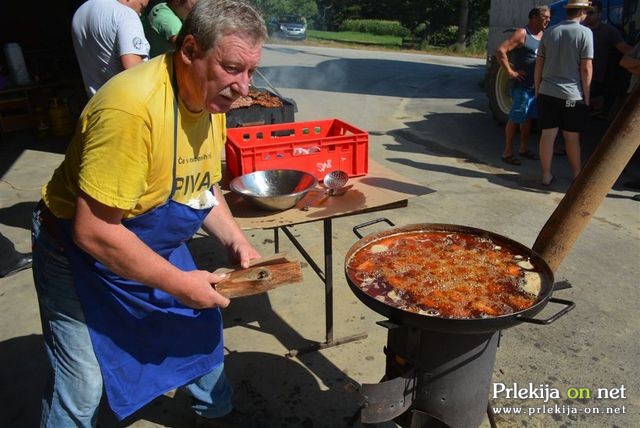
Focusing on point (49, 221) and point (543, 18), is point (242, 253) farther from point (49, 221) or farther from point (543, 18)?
point (543, 18)

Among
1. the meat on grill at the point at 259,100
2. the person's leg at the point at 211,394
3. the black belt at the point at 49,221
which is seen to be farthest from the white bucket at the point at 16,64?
the person's leg at the point at 211,394

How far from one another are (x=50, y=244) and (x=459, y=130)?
7.80m

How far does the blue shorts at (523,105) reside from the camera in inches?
248

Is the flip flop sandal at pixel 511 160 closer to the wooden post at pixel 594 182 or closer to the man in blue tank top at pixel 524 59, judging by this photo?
the man in blue tank top at pixel 524 59

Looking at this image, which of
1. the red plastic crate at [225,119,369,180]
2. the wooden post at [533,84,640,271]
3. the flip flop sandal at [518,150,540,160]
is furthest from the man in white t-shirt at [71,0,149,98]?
the flip flop sandal at [518,150,540,160]

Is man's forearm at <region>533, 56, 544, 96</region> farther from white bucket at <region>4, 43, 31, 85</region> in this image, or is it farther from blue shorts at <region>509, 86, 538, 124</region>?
white bucket at <region>4, 43, 31, 85</region>

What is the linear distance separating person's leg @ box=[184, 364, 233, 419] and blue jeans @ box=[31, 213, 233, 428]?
0.49m

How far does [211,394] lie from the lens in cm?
235

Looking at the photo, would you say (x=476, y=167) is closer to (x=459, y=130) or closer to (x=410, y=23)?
(x=459, y=130)

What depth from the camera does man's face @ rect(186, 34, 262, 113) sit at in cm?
151

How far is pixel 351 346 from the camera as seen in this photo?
317 centimetres

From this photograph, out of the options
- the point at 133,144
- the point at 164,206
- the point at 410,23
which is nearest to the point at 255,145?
the point at 164,206

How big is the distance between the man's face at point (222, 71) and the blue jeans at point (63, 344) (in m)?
0.81

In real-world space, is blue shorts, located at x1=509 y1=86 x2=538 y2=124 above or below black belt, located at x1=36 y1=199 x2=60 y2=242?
below
